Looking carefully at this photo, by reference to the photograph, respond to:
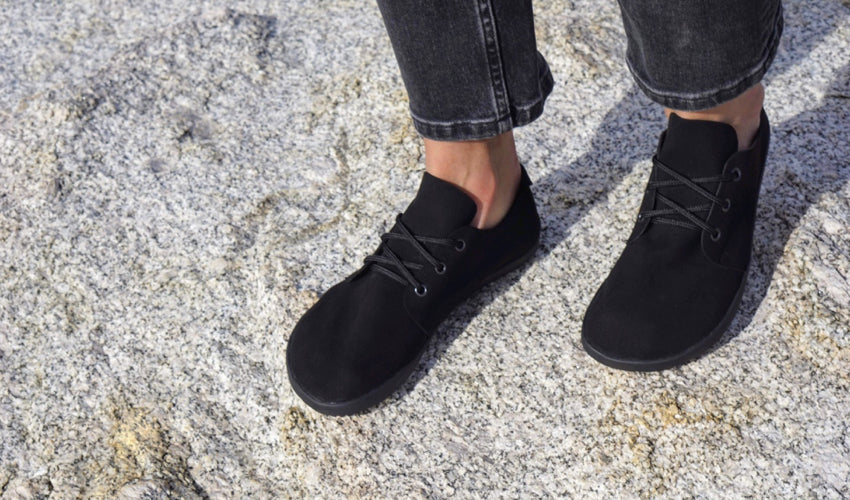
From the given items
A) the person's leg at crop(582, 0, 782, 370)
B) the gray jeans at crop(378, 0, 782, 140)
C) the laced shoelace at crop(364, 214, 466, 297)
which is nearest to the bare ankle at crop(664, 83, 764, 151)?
the person's leg at crop(582, 0, 782, 370)

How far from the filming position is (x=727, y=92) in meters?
1.34

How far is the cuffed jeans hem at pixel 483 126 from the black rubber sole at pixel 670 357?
404 mm

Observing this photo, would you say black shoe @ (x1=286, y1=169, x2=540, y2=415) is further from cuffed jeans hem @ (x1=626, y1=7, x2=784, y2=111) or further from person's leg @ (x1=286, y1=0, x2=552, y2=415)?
cuffed jeans hem @ (x1=626, y1=7, x2=784, y2=111)

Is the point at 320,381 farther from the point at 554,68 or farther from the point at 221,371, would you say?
the point at 554,68

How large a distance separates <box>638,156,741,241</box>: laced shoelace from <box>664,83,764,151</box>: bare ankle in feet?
0.25

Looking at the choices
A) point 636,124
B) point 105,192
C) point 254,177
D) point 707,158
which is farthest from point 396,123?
point 707,158

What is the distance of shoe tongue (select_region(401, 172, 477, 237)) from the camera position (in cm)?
156

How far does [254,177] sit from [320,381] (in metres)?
0.75

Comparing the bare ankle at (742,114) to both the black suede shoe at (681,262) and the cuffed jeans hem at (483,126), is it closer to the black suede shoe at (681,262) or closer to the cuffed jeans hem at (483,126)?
the black suede shoe at (681,262)

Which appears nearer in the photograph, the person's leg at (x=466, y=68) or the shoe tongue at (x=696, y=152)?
the person's leg at (x=466, y=68)

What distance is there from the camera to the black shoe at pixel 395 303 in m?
1.49

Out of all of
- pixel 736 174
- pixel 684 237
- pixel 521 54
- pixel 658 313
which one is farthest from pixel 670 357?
pixel 521 54

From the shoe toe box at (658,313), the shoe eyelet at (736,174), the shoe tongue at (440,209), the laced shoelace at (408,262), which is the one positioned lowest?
the shoe toe box at (658,313)

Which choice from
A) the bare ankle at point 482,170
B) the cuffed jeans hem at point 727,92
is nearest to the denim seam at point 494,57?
the bare ankle at point 482,170
